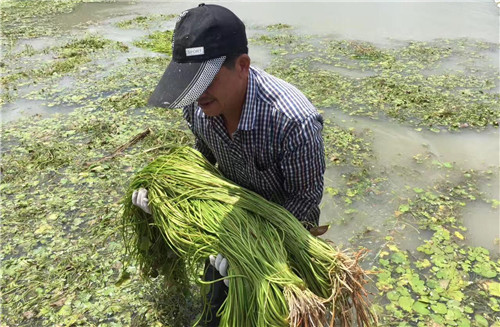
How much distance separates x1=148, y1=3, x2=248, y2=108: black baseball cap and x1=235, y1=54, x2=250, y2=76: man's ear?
0.03 m

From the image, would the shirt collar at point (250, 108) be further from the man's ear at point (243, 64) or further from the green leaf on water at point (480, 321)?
the green leaf on water at point (480, 321)

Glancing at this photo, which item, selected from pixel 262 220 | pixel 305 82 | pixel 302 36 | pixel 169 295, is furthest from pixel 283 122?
pixel 302 36

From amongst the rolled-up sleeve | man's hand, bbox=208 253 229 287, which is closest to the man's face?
the rolled-up sleeve

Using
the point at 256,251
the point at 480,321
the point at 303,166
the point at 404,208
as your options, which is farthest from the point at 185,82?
the point at 404,208

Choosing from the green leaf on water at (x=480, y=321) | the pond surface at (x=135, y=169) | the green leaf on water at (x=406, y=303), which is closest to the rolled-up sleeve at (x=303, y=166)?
the pond surface at (x=135, y=169)

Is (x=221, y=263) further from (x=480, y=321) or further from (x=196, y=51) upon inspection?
(x=480, y=321)

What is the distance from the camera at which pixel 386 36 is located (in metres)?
8.74

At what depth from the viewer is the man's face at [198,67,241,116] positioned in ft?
5.05

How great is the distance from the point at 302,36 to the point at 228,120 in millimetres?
7857

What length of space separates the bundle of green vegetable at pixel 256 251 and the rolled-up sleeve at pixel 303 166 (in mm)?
133

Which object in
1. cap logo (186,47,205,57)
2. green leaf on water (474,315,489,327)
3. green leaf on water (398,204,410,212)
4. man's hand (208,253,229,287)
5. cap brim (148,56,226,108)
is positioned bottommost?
green leaf on water (474,315,489,327)

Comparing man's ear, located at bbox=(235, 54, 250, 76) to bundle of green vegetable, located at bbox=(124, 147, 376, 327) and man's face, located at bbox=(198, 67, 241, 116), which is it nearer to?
man's face, located at bbox=(198, 67, 241, 116)

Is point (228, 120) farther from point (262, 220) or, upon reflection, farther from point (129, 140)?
point (129, 140)

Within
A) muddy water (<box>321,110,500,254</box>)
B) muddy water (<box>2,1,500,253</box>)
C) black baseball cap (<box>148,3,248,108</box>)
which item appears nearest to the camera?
black baseball cap (<box>148,3,248,108</box>)
